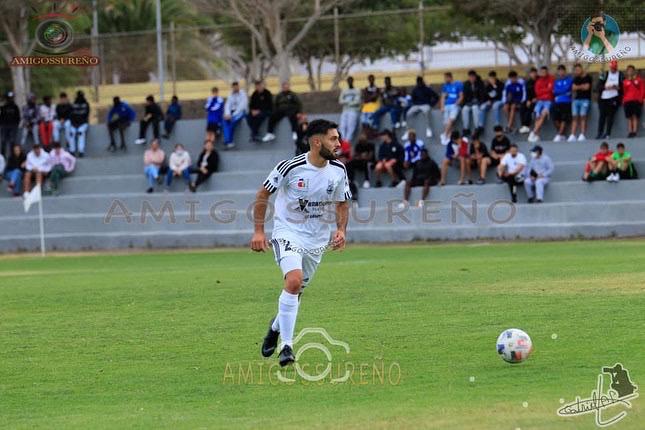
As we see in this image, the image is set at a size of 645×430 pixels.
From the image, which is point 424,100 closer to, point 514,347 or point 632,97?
point 632,97

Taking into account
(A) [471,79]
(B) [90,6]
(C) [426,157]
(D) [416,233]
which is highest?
(B) [90,6]

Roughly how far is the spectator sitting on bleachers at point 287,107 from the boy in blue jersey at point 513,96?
20.6 ft

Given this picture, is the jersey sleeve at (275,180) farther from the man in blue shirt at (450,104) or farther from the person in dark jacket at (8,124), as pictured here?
the person in dark jacket at (8,124)

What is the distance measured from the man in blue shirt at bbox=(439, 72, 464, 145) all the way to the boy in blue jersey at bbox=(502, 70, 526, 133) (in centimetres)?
129

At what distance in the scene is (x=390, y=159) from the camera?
107 feet

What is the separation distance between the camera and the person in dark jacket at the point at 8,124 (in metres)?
37.7

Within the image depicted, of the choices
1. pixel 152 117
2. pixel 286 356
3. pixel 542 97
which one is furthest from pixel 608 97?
pixel 286 356

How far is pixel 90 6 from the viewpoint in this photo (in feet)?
147

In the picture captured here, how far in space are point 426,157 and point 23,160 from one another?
1300 cm

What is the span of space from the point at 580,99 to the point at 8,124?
18.0m

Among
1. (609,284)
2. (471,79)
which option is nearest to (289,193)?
(609,284)

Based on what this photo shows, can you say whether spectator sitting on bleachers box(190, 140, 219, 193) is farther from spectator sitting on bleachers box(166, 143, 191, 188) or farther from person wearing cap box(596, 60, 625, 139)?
person wearing cap box(596, 60, 625, 139)

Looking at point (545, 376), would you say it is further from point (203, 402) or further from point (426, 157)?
point (426, 157)

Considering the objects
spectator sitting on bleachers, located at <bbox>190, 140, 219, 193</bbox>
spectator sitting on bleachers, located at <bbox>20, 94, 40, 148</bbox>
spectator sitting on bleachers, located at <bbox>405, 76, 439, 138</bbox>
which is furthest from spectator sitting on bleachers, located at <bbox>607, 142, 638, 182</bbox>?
spectator sitting on bleachers, located at <bbox>20, 94, 40, 148</bbox>
